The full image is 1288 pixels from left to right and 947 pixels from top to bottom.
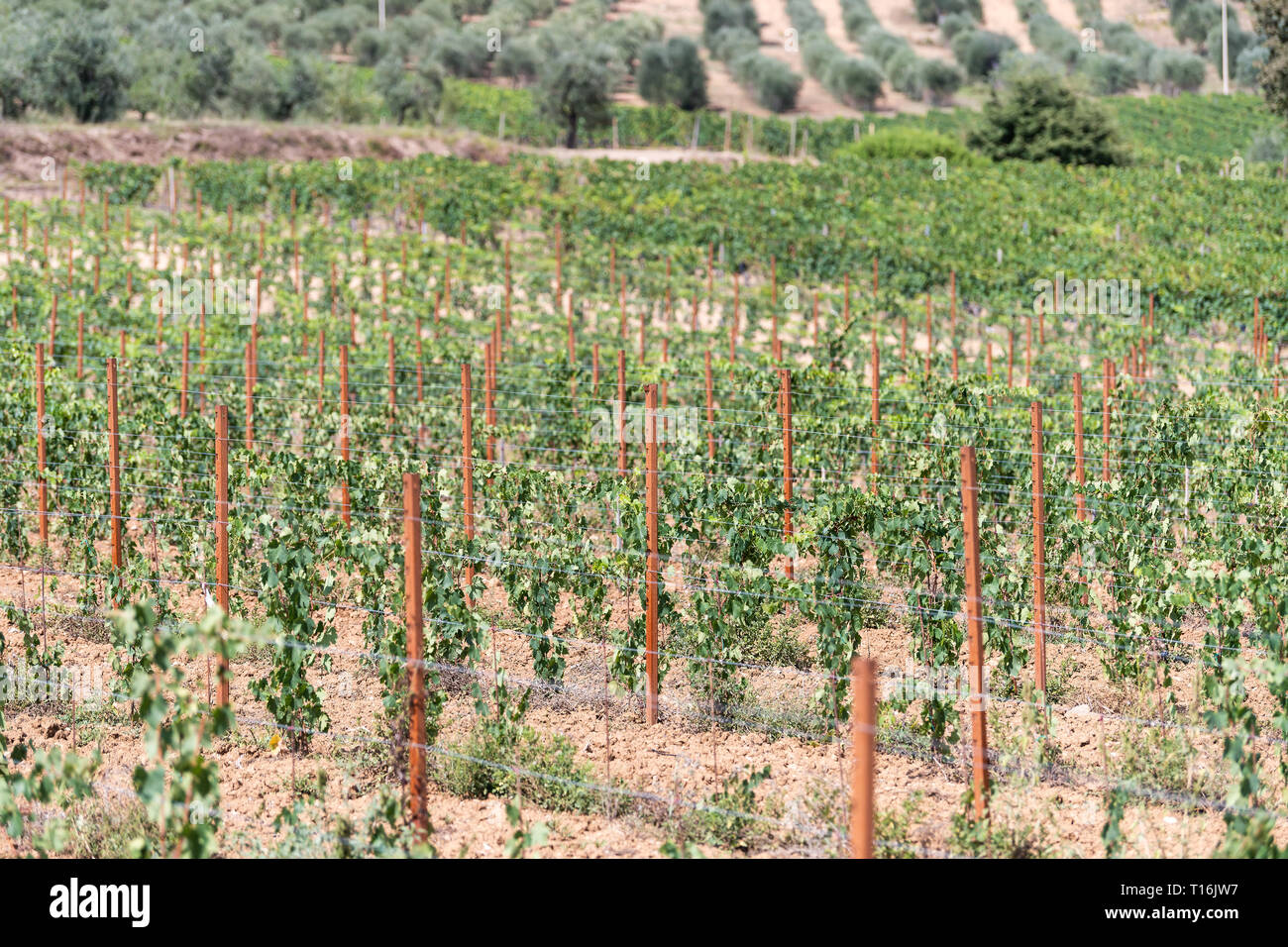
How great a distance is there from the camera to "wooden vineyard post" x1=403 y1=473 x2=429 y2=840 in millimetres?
5977

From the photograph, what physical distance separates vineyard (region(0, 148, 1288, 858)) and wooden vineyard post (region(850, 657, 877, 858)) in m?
0.01

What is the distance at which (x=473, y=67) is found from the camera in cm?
7031

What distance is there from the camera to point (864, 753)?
477cm

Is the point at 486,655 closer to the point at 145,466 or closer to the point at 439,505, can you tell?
the point at 439,505

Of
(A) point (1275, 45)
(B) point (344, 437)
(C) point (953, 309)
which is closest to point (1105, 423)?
(B) point (344, 437)

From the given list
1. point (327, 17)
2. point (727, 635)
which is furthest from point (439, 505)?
point (327, 17)

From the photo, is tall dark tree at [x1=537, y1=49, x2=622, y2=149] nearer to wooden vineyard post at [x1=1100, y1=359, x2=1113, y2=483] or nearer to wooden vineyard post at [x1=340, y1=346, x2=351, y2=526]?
wooden vineyard post at [x1=1100, y1=359, x2=1113, y2=483]

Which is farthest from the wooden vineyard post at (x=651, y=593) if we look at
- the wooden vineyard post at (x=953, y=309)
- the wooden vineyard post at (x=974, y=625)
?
the wooden vineyard post at (x=953, y=309)

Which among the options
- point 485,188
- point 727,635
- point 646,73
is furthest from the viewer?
point 646,73

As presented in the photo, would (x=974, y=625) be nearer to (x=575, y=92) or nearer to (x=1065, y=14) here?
(x=575, y=92)

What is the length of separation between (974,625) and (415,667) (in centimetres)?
250

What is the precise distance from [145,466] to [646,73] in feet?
178

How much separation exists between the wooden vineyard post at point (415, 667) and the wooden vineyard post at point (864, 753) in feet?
6.28

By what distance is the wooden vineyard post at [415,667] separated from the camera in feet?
19.6
